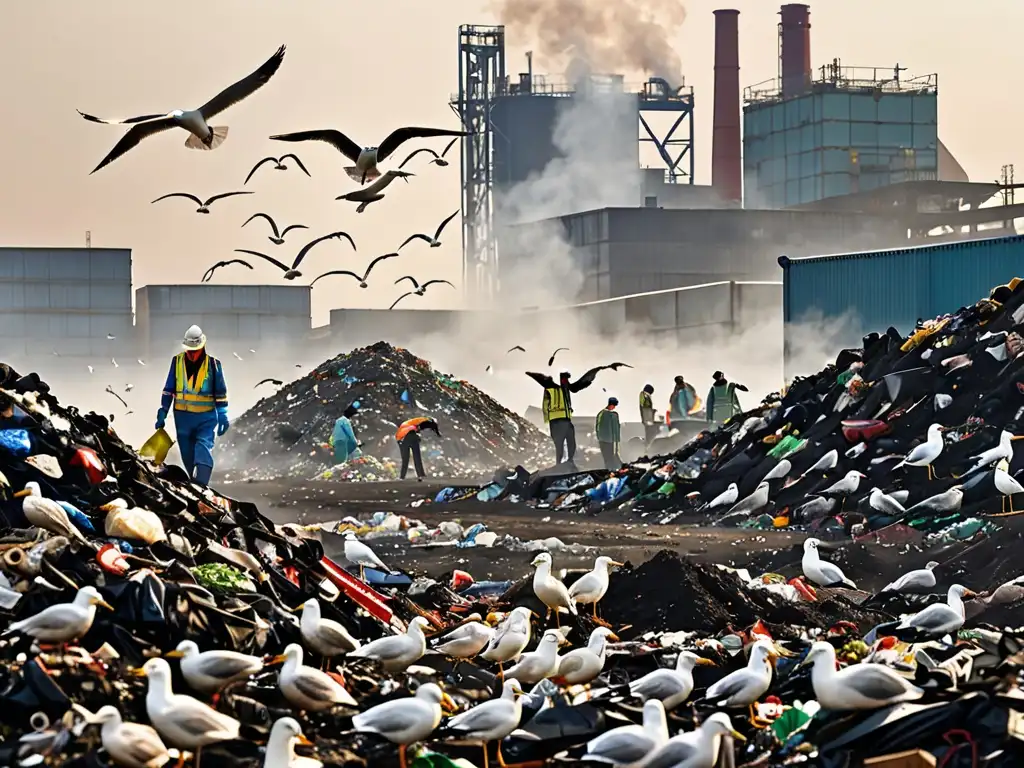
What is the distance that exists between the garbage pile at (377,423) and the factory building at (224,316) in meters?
16.9

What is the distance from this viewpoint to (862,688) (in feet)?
19.1

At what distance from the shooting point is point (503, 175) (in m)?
51.9

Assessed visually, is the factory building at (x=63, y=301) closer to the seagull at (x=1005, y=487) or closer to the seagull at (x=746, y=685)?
the seagull at (x=1005, y=487)

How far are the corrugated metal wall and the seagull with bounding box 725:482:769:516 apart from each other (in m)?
8.96

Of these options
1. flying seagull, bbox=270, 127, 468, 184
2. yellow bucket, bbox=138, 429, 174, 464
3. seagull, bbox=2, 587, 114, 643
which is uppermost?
A: flying seagull, bbox=270, 127, 468, 184

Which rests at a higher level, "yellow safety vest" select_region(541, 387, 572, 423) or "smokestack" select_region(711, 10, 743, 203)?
"smokestack" select_region(711, 10, 743, 203)

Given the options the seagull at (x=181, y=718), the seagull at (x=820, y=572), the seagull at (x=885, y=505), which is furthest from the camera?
the seagull at (x=885, y=505)

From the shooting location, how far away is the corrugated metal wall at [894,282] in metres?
Answer: 23.0

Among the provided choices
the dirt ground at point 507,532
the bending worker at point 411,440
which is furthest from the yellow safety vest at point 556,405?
the bending worker at point 411,440

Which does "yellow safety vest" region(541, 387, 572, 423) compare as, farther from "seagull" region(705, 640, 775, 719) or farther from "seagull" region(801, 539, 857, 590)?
"seagull" region(705, 640, 775, 719)

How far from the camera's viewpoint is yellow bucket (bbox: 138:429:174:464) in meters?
11.5

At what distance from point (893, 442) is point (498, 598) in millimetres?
5935

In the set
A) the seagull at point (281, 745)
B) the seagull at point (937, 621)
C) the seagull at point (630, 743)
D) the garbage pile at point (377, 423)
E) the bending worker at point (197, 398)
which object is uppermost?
the bending worker at point (197, 398)

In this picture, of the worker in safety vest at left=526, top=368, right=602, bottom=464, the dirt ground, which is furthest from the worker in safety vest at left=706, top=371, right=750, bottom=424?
the dirt ground
